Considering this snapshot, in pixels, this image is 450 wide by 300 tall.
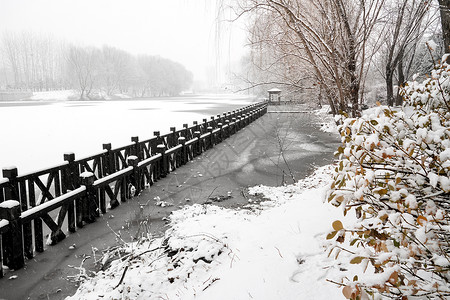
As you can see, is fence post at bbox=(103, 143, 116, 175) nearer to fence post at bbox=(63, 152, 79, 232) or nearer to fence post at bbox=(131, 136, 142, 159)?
fence post at bbox=(131, 136, 142, 159)

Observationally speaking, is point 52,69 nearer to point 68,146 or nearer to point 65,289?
point 68,146

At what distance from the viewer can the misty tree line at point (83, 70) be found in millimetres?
98062

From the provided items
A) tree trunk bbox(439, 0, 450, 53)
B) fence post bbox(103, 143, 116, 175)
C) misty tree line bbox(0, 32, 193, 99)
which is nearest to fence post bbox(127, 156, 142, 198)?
fence post bbox(103, 143, 116, 175)

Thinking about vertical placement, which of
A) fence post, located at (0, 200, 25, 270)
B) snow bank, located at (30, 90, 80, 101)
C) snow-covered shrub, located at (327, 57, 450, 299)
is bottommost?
fence post, located at (0, 200, 25, 270)

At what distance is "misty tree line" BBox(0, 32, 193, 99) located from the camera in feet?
322

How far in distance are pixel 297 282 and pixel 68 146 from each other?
56.8ft

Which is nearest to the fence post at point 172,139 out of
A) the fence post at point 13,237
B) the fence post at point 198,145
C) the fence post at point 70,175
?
the fence post at point 198,145

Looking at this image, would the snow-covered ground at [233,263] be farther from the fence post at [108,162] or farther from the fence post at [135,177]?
the fence post at [108,162]

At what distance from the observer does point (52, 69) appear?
11869 cm

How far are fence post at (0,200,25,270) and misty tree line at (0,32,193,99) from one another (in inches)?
3738

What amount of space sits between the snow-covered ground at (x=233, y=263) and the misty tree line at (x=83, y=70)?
315 ft

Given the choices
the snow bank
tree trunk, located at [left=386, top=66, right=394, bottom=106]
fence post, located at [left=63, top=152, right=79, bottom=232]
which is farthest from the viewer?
the snow bank

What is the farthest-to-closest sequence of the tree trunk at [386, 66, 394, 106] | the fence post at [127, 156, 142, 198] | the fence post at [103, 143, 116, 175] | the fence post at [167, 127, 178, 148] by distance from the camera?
1. the tree trunk at [386, 66, 394, 106]
2. the fence post at [167, 127, 178, 148]
3. the fence post at [127, 156, 142, 198]
4. the fence post at [103, 143, 116, 175]

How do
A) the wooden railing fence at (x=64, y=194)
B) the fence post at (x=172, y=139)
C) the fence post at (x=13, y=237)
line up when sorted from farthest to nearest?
the fence post at (x=172, y=139), the wooden railing fence at (x=64, y=194), the fence post at (x=13, y=237)
